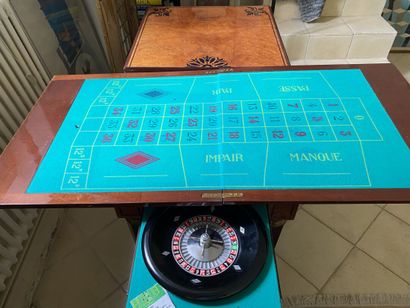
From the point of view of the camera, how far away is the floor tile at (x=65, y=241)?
71.1 inches

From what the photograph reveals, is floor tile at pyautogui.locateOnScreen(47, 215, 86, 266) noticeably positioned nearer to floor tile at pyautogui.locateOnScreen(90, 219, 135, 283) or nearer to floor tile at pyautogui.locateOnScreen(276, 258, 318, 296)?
floor tile at pyautogui.locateOnScreen(90, 219, 135, 283)

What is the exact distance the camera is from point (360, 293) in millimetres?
1604

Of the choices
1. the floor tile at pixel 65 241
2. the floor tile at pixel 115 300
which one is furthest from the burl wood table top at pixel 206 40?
the floor tile at pixel 115 300

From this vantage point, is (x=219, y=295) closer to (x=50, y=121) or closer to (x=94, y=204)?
(x=94, y=204)

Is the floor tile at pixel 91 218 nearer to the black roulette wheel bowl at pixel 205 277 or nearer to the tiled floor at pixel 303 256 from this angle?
the tiled floor at pixel 303 256

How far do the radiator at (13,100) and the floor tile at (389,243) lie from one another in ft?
6.13

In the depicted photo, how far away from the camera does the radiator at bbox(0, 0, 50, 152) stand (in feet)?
4.77

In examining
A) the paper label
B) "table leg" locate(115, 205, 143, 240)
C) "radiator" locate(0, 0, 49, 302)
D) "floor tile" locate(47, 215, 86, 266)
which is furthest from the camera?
"floor tile" locate(47, 215, 86, 266)

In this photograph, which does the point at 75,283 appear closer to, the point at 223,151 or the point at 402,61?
the point at 223,151

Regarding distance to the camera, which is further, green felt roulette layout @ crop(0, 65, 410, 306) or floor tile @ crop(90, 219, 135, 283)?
floor tile @ crop(90, 219, 135, 283)

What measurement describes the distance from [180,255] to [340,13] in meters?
2.51

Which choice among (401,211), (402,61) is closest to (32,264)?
(401,211)

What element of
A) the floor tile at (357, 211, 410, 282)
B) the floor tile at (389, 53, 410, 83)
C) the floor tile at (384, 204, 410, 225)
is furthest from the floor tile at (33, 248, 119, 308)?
the floor tile at (389, 53, 410, 83)

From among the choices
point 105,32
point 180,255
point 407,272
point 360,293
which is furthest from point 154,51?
point 407,272
